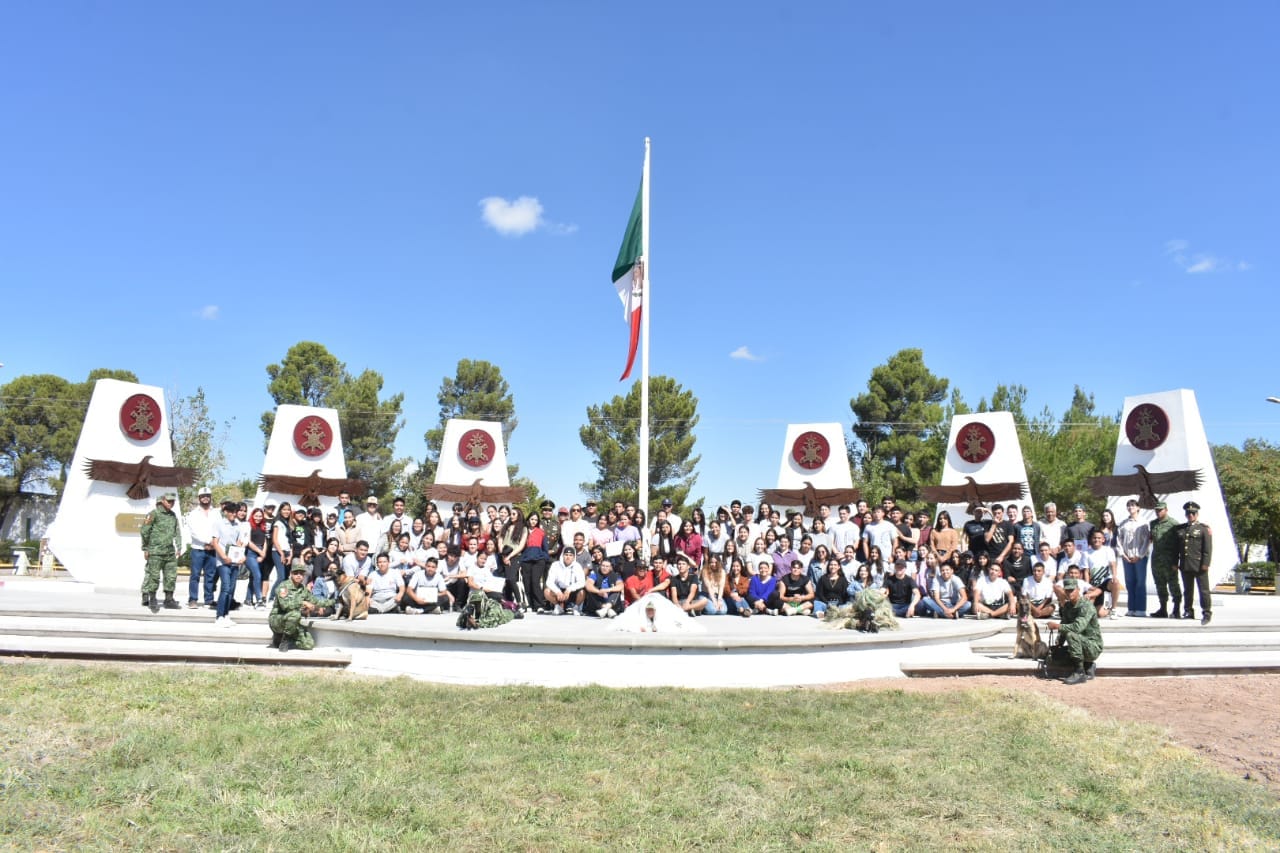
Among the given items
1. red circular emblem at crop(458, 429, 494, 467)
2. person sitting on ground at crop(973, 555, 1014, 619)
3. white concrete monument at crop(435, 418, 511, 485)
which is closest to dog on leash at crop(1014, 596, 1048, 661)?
person sitting on ground at crop(973, 555, 1014, 619)

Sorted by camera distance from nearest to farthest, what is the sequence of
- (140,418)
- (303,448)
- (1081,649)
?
(1081,649)
(140,418)
(303,448)

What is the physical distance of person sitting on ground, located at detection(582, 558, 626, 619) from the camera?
1106cm

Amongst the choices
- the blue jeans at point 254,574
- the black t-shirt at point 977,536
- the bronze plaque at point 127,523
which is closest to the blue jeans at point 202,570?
the blue jeans at point 254,574

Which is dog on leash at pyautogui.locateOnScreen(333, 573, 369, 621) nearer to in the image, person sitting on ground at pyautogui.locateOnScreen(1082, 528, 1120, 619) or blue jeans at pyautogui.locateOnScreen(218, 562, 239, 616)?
blue jeans at pyautogui.locateOnScreen(218, 562, 239, 616)

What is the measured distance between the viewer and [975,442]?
1877 centimetres

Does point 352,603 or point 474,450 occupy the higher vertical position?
point 474,450

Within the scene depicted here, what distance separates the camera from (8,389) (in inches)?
1601

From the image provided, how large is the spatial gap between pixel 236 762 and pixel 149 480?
12.8 meters

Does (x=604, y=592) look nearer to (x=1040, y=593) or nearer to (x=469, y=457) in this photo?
(x=1040, y=593)

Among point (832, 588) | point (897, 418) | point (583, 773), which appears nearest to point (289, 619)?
point (583, 773)

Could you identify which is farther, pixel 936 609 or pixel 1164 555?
pixel 1164 555

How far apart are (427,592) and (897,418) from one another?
1170 inches

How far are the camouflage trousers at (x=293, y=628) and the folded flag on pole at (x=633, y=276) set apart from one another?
5.93 m

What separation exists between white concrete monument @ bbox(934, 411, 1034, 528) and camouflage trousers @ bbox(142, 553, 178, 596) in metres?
14.3
